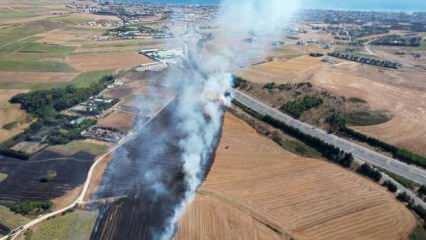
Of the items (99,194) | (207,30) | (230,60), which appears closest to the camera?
(99,194)

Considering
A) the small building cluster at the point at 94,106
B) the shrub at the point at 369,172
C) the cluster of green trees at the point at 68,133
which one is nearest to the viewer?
the shrub at the point at 369,172

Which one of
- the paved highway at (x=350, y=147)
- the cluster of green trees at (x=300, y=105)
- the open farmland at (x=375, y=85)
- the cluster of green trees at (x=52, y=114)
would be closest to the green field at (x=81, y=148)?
the cluster of green trees at (x=52, y=114)

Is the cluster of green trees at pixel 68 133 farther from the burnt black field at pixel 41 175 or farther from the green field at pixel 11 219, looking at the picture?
the green field at pixel 11 219

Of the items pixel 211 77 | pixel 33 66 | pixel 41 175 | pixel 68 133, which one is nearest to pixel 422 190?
pixel 211 77

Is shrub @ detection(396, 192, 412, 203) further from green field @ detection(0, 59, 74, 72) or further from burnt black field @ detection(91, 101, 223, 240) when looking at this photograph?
green field @ detection(0, 59, 74, 72)

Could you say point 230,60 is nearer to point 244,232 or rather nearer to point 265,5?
point 265,5

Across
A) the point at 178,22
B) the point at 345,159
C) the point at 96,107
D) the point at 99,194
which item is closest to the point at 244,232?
the point at 99,194
